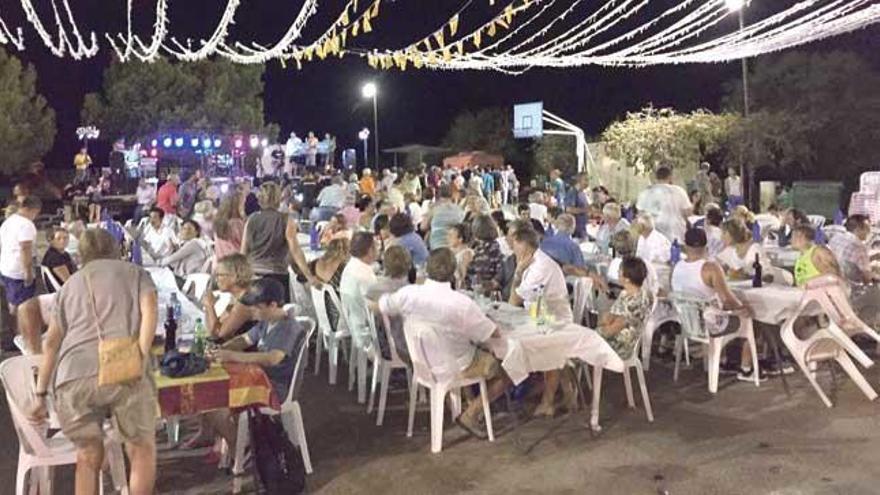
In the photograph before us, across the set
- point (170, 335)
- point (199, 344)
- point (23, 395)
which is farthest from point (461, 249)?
point (23, 395)

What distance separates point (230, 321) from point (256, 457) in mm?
750

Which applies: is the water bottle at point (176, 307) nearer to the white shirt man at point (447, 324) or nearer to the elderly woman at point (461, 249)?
the white shirt man at point (447, 324)

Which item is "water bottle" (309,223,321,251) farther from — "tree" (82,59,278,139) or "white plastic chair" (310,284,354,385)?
"tree" (82,59,278,139)

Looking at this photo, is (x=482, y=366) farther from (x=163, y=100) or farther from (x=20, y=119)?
(x=163, y=100)

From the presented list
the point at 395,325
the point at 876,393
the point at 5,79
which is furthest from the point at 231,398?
the point at 5,79

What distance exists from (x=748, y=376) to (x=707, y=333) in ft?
1.90


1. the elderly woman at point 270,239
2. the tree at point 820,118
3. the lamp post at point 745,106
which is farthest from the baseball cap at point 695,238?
the tree at point 820,118

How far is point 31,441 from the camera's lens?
404 centimetres

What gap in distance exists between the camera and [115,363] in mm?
3752

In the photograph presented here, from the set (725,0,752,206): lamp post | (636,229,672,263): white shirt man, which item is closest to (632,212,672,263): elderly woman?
(636,229,672,263): white shirt man

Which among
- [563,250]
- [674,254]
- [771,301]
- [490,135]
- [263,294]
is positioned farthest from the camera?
[490,135]

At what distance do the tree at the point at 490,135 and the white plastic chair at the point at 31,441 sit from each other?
3172 cm

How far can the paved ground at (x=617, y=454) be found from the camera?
15.2 ft

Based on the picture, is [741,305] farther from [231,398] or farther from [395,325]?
[231,398]
